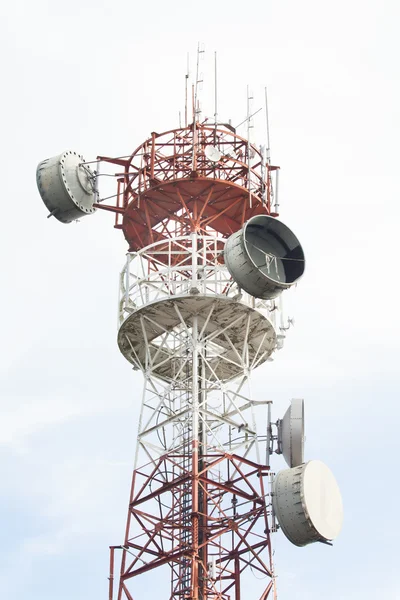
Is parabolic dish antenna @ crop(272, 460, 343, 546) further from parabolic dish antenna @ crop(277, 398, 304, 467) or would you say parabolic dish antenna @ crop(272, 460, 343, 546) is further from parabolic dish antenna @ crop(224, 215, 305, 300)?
parabolic dish antenna @ crop(224, 215, 305, 300)

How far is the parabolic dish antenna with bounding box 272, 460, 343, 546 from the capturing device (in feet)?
152

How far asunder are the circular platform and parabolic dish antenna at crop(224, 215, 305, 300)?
316 cm

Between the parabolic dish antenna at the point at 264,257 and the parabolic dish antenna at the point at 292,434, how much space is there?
554 cm

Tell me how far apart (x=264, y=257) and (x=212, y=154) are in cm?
763

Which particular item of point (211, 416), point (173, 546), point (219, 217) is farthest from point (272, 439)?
point (219, 217)

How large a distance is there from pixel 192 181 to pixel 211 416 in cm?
1025

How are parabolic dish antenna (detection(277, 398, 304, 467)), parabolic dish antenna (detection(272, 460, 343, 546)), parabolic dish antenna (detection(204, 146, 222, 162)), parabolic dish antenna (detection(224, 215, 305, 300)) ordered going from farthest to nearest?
1. parabolic dish antenna (detection(204, 146, 222, 162))
2. parabolic dish antenna (detection(277, 398, 304, 467))
3. parabolic dish antenna (detection(224, 215, 305, 300))
4. parabolic dish antenna (detection(272, 460, 343, 546))

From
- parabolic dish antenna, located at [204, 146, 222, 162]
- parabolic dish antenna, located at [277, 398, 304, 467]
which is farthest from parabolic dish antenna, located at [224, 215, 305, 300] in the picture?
parabolic dish antenna, located at [204, 146, 222, 162]

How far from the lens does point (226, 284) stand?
51688 mm

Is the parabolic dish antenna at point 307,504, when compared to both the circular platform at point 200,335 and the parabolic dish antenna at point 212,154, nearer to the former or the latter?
the circular platform at point 200,335

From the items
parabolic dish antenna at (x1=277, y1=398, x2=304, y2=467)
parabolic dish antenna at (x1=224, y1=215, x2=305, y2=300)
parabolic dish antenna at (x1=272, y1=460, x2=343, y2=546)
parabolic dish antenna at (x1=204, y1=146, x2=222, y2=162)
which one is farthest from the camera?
parabolic dish antenna at (x1=204, y1=146, x2=222, y2=162)

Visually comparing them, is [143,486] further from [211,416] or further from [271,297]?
[271,297]

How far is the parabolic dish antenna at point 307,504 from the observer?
46.3 metres

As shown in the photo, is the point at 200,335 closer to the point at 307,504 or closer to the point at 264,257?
the point at 264,257
